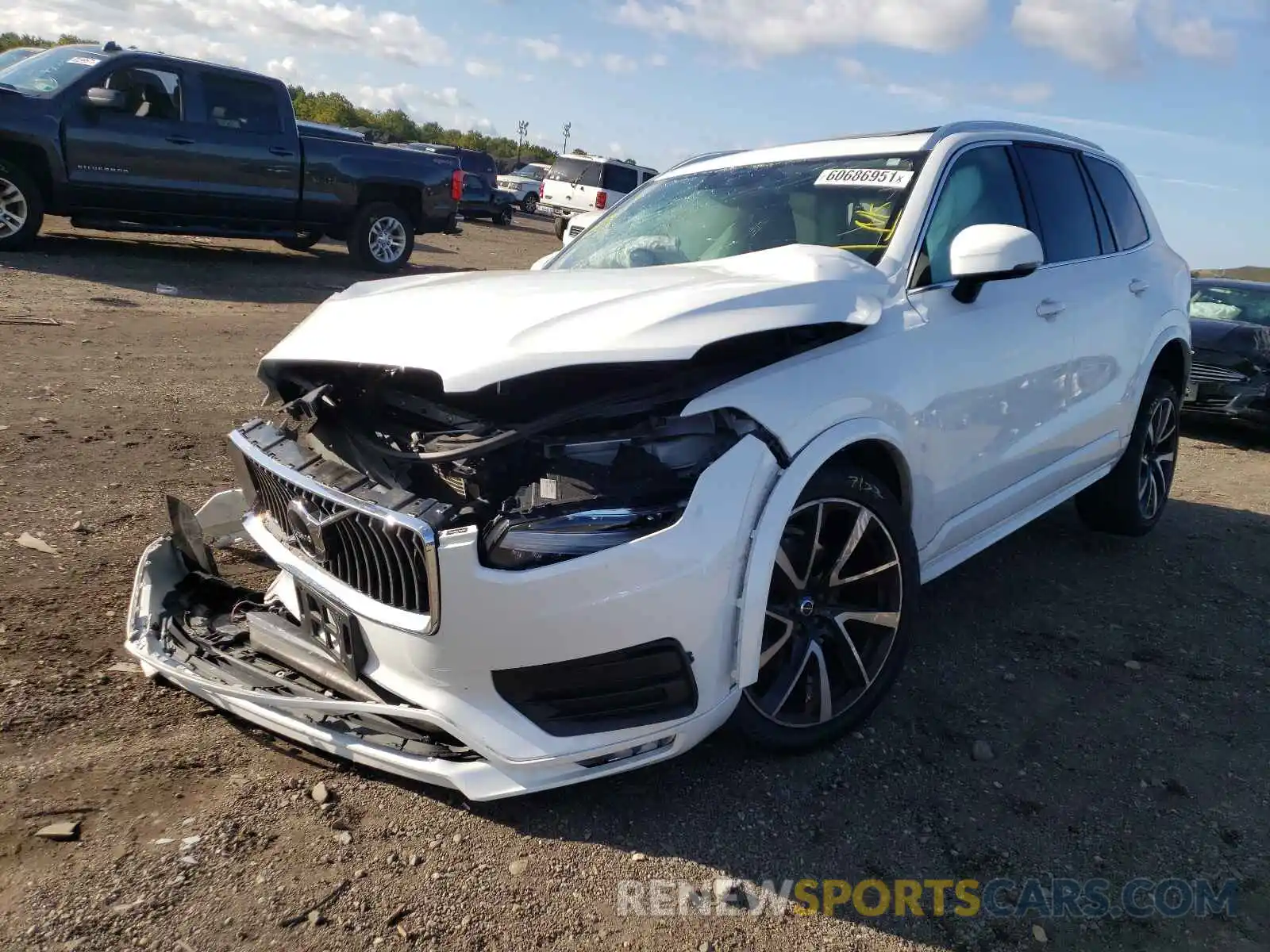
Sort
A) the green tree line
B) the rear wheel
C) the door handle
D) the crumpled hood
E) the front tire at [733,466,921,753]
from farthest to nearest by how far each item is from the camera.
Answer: the green tree line, the rear wheel, the door handle, the front tire at [733,466,921,753], the crumpled hood

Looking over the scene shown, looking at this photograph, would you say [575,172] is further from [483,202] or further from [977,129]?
[977,129]

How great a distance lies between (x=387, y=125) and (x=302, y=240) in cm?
7496

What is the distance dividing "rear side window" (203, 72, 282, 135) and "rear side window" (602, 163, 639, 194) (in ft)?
37.3

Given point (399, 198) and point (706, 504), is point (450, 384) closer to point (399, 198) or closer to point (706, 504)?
point (706, 504)

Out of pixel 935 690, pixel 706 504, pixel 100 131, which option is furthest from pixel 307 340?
pixel 100 131

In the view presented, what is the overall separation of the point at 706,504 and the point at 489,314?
31.6 inches

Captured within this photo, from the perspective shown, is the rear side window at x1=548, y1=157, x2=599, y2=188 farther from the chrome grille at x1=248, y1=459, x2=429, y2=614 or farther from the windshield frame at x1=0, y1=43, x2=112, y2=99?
the chrome grille at x1=248, y1=459, x2=429, y2=614

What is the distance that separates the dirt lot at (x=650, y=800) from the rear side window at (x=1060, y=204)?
1541 mm

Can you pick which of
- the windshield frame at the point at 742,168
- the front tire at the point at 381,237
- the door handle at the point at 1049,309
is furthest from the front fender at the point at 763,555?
the front tire at the point at 381,237

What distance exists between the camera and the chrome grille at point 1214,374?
365 inches

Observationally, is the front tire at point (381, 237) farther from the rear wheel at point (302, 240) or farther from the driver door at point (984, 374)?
the driver door at point (984, 374)

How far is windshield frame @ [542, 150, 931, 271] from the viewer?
3.45 meters

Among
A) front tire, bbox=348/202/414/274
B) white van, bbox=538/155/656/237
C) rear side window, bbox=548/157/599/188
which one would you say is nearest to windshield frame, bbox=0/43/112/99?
front tire, bbox=348/202/414/274

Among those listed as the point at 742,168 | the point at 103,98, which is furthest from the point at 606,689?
the point at 103,98
